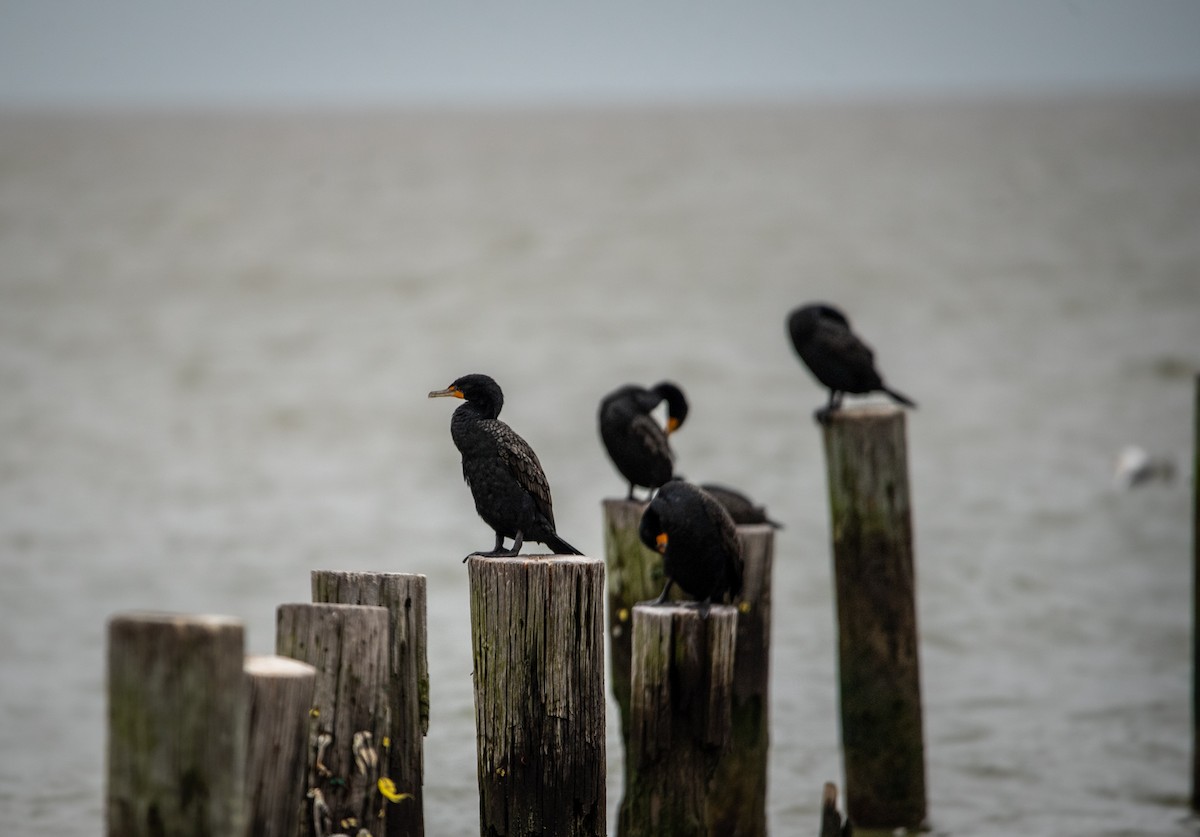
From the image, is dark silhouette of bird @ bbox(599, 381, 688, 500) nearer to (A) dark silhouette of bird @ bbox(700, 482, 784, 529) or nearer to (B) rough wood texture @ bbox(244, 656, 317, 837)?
(A) dark silhouette of bird @ bbox(700, 482, 784, 529)

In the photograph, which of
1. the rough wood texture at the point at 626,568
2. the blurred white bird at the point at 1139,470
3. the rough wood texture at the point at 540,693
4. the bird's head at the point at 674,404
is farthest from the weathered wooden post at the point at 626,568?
the blurred white bird at the point at 1139,470

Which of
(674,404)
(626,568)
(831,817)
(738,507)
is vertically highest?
(674,404)

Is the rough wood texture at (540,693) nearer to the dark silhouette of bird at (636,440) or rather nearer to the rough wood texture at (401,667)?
the rough wood texture at (401,667)

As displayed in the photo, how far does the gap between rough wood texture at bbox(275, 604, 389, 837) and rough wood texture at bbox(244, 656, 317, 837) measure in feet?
1.70

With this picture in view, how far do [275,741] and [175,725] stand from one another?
1.32 ft

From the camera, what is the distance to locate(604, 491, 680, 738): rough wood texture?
6750mm

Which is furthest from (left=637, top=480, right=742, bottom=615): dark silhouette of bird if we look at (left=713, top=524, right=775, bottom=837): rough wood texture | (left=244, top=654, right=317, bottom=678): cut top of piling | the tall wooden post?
the tall wooden post

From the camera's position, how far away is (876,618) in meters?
7.20

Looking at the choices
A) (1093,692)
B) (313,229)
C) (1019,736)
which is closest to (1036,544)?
(1093,692)

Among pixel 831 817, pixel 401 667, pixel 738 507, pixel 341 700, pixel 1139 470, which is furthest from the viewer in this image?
pixel 1139 470

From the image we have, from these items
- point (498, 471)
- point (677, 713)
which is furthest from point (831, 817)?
point (498, 471)

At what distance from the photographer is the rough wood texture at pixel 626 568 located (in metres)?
6.75

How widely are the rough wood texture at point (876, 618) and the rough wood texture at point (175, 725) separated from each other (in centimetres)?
405

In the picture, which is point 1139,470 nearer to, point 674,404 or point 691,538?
point 674,404
